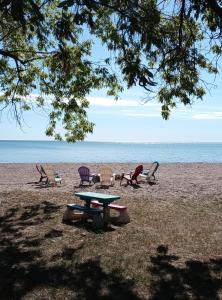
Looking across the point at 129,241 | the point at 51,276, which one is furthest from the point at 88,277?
the point at 129,241

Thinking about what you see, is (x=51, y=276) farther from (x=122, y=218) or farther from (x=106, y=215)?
(x=122, y=218)

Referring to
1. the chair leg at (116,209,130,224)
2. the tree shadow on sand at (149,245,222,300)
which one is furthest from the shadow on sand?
the chair leg at (116,209,130,224)

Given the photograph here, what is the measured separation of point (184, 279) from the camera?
6.87 meters

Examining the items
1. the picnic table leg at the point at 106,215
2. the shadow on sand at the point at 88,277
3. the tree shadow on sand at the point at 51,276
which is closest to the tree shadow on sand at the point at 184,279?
the shadow on sand at the point at 88,277

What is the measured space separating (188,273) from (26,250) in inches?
130

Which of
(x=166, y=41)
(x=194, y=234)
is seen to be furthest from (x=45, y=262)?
(x=166, y=41)

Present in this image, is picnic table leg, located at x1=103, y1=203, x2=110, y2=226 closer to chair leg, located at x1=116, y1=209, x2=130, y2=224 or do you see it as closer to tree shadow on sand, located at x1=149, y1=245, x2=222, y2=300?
chair leg, located at x1=116, y1=209, x2=130, y2=224

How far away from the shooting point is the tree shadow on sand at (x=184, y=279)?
6.23 metres

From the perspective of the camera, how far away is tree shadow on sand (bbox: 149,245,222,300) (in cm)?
623

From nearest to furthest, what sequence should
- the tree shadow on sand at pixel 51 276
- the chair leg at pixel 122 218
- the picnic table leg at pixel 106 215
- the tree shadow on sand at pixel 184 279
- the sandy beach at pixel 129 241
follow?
the tree shadow on sand at pixel 51 276
the tree shadow on sand at pixel 184 279
the sandy beach at pixel 129 241
the picnic table leg at pixel 106 215
the chair leg at pixel 122 218

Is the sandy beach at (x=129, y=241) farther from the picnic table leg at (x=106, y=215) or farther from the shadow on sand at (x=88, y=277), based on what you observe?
the picnic table leg at (x=106, y=215)

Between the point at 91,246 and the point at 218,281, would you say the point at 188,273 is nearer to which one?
the point at 218,281

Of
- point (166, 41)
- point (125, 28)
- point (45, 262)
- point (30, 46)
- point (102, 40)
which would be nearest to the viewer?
point (125, 28)

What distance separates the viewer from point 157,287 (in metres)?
6.48
